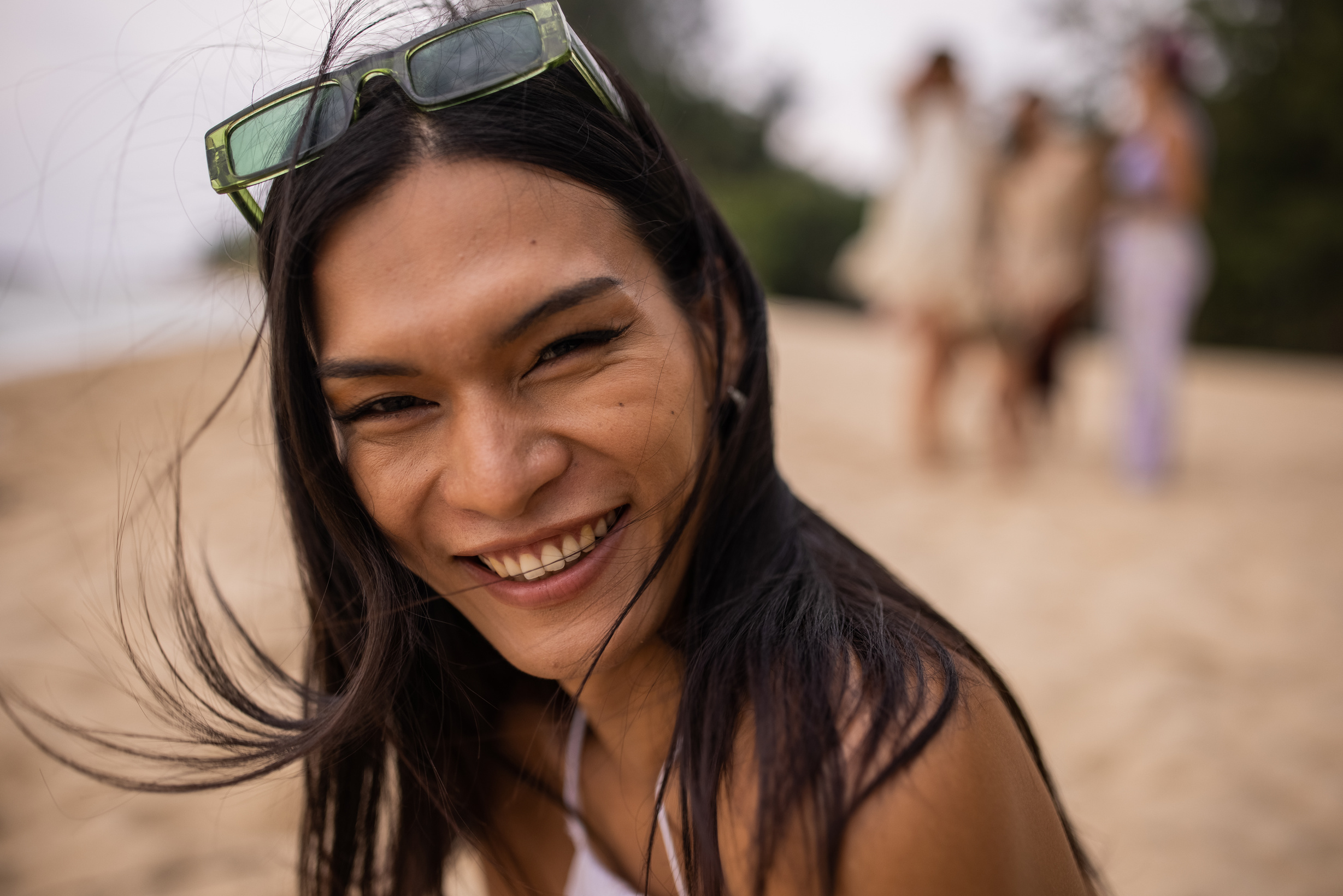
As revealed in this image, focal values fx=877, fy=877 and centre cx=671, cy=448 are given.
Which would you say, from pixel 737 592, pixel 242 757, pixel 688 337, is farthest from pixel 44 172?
pixel 737 592

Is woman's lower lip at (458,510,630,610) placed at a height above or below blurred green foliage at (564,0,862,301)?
below

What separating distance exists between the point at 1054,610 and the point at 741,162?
24181mm

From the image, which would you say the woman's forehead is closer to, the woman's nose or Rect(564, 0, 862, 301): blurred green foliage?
the woman's nose

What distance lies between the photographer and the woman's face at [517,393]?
44.5 inches

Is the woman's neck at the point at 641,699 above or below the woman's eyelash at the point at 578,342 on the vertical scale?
below

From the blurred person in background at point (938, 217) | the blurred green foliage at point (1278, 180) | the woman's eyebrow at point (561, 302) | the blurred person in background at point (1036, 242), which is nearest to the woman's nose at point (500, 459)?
the woman's eyebrow at point (561, 302)

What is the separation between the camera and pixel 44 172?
4.91ft

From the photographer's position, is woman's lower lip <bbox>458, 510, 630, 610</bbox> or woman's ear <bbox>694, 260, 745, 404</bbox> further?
woman's ear <bbox>694, 260, 745, 404</bbox>

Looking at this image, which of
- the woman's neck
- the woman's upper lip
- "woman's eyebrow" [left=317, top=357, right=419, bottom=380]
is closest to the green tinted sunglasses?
"woman's eyebrow" [left=317, top=357, right=419, bottom=380]

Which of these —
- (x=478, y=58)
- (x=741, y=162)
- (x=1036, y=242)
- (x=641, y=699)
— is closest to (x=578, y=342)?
(x=478, y=58)

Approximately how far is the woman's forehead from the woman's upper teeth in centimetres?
33

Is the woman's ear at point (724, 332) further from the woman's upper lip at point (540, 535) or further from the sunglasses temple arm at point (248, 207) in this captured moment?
the sunglasses temple arm at point (248, 207)

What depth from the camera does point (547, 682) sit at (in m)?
1.77

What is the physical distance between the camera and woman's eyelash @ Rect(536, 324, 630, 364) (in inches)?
46.8
